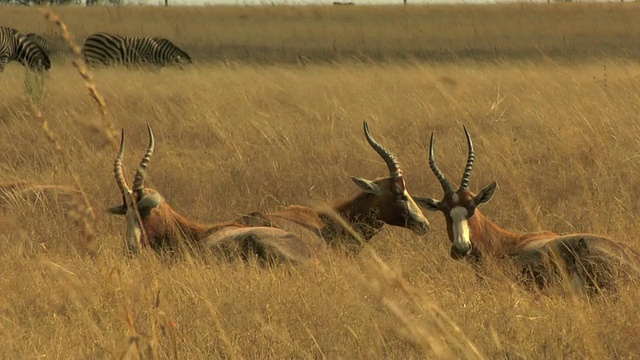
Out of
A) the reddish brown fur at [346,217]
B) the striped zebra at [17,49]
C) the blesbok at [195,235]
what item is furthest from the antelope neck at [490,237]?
the striped zebra at [17,49]

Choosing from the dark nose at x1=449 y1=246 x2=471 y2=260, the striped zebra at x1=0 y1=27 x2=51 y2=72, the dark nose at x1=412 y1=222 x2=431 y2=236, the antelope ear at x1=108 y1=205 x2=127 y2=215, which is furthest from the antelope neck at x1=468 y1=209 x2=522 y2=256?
the striped zebra at x1=0 y1=27 x2=51 y2=72

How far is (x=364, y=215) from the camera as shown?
7.93m

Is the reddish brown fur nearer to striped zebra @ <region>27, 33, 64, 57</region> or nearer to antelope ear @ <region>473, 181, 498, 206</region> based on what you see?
antelope ear @ <region>473, 181, 498, 206</region>

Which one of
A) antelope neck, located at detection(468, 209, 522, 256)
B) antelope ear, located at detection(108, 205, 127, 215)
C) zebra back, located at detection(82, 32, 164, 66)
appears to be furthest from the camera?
zebra back, located at detection(82, 32, 164, 66)

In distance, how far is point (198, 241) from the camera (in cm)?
720

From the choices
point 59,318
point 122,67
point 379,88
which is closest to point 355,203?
point 59,318

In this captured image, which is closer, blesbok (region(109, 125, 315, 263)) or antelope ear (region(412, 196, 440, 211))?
blesbok (region(109, 125, 315, 263))

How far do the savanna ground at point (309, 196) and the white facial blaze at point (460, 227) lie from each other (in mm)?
134

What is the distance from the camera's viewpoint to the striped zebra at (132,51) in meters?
24.6

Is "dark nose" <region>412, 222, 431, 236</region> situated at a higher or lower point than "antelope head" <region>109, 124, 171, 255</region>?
lower

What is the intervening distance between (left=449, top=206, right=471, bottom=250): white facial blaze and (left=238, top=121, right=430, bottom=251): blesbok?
2.19 ft

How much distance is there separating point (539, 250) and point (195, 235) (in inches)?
87.7

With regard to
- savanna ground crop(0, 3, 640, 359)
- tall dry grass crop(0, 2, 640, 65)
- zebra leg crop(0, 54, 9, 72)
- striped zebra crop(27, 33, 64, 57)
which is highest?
savanna ground crop(0, 3, 640, 359)

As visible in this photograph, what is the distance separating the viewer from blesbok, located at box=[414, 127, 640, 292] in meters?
6.13
